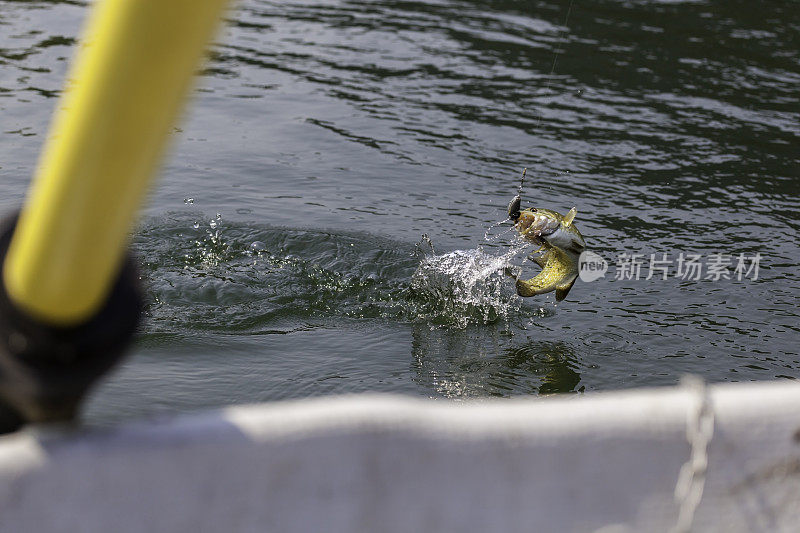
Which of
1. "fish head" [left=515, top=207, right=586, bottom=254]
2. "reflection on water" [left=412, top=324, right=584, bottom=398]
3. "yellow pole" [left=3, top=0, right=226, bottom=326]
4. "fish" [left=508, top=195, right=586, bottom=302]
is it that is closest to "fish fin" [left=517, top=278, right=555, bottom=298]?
"fish" [left=508, top=195, right=586, bottom=302]

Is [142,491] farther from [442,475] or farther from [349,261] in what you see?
[349,261]

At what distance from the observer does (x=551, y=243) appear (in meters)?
5.26

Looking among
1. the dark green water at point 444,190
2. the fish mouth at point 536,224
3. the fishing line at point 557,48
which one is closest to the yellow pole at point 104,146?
the dark green water at point 444,190

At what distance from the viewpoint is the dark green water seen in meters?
5.48

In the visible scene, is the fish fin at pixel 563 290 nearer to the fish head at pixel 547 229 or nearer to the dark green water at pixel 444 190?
the fish head at pixel 547 229

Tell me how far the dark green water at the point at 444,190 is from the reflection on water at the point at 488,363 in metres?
0.02

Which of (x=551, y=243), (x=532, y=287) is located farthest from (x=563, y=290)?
(x=551, y=243)

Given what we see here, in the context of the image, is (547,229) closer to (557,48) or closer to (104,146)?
(104,146)

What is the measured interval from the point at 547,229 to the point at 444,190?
9.79 ft

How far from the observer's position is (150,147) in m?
0.88

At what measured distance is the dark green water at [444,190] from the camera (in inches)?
216

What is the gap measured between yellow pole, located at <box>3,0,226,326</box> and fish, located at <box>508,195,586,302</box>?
4259mm

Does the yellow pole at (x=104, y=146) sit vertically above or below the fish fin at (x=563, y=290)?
above

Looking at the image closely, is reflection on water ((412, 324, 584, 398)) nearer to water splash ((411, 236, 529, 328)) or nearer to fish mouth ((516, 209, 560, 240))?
water splash ((411, 236, 529, 328))
